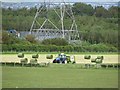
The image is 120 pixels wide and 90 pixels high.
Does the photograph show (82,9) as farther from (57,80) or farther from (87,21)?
(57,80)

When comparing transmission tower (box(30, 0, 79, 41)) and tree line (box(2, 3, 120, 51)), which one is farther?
transmission tower (box(30, 0, 79, 41))

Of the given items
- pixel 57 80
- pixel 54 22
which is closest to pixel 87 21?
pixel 54 22

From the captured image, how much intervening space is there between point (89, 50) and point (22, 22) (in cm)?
1073

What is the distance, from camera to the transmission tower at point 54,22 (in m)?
31.5

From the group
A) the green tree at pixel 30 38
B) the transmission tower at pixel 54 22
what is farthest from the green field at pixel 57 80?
the transmission tower at pixel 54 22

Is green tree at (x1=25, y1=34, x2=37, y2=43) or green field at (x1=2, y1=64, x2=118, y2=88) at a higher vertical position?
green tree at (x1=25, y1=34, x2=37, y2=43)

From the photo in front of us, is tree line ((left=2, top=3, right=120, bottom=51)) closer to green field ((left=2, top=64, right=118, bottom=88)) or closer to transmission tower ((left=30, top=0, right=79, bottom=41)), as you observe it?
transmission tower ((left=30, top=0, right=79, bottom=41))

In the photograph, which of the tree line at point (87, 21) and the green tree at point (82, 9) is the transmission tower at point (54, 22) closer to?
the tree line at point (87, 21)

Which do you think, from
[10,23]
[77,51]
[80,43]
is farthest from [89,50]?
[10,23]

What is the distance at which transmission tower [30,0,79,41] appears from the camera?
3153 centimetres

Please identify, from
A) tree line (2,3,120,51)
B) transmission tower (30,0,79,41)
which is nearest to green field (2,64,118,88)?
tree line (2,3,120,51)

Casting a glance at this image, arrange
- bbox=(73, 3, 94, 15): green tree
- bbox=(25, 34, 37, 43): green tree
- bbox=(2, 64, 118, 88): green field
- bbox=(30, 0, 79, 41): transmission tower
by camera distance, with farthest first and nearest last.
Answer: bbox=(73, 3, 94, 15): green tree < bbox=(30, 0, 79, 41): transmission tower < bbox=(25, 34, 37, 43): green tree < bbox=(2, 64, 118, 88): green field

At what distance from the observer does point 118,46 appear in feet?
79.0

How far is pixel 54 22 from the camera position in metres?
34.4
